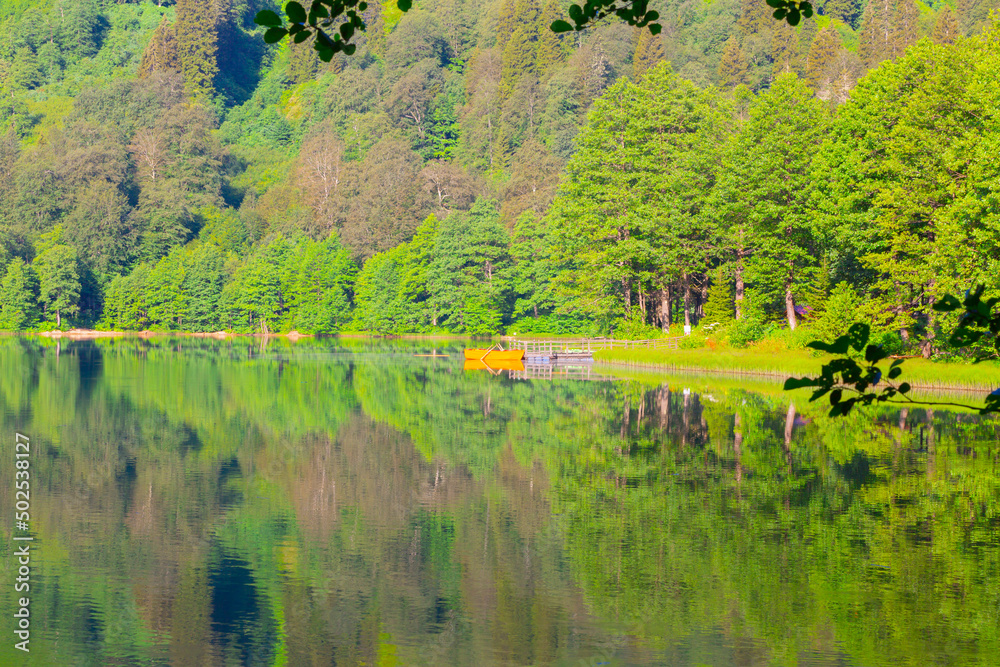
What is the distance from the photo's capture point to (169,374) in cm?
5222

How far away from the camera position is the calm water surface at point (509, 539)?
468 inches

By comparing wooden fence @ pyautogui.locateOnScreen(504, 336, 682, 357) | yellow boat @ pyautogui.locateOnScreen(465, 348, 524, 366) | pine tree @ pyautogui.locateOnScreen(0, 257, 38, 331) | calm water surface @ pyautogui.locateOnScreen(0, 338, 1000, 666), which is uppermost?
pine tree @ pyautogui.locateOnScreen(0, 257, 38, 331)

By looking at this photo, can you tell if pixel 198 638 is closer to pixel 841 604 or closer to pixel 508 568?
pixel 508 568

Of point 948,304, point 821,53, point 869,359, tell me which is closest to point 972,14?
point 821,53

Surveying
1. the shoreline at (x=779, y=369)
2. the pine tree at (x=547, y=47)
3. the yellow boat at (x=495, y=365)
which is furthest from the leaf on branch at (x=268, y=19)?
the pine tree at (x=547, y=47)

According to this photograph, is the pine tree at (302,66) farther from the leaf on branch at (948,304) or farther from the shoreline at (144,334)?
the leaf on branch at (948,304)

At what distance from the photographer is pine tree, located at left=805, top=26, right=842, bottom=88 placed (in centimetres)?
12138

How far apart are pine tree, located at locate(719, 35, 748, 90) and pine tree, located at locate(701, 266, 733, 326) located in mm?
72561

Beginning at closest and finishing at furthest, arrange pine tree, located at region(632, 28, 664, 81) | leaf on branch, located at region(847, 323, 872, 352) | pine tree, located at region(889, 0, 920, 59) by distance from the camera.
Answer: leaf on branch, located at region(847, 323, 872, 352), pine tree, located at region(889, 0, 920, 59), pine tree, located at region(632, 28, 664, 81)

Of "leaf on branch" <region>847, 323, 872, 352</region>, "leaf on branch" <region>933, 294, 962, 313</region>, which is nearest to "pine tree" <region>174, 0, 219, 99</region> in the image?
"leaf on branch" <region>847, 323, 872, 352</region>

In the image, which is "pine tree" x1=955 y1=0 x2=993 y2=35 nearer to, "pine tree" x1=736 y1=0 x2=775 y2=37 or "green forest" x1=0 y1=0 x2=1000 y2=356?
"green forest" x1=0 y1=0 x2=1000 y2=356

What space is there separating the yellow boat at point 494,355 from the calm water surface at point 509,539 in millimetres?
29870

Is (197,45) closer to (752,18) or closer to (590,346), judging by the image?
(752,18)

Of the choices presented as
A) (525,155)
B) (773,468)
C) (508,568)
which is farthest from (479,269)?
(508,568)
